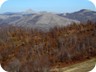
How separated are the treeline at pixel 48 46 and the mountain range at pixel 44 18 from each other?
78 mm

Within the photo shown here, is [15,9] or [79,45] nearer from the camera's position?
[79,45]

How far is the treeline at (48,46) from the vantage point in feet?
11.1

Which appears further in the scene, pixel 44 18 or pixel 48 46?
pixel 44 18

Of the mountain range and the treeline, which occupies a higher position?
the mountain range

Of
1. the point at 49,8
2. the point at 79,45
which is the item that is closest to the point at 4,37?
the point at 49,8

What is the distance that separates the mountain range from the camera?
3.47m

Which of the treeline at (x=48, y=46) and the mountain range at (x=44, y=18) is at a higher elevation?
the mountain range at (x=44, y=18)

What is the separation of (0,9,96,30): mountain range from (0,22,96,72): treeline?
3.1 inches

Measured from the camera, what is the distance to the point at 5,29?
11.4 ft

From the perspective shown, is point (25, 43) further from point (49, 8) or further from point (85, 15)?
point (85, 15)

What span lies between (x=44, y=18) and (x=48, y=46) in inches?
13.3

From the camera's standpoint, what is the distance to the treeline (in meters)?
3.38

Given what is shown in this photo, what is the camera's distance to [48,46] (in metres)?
3.39

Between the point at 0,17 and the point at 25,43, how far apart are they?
447mm
